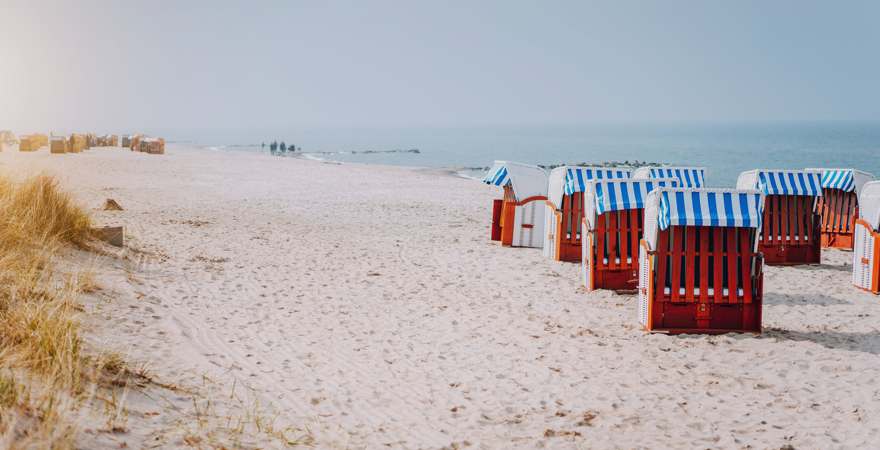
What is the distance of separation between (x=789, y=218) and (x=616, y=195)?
15.5 feet

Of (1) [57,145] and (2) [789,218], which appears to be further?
(1) [57,145]

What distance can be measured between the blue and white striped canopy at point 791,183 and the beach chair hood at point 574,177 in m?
2.35

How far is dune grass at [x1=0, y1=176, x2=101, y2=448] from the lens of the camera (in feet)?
11.2

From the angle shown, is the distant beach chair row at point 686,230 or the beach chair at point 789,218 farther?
the beach chair at point 789,218

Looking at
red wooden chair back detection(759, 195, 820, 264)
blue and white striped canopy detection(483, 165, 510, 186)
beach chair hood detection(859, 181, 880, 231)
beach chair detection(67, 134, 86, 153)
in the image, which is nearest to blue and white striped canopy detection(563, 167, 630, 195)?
blue and white striped canopy detection(483, 165, 510, 186)

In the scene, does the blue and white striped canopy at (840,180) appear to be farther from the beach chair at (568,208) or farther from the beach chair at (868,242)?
the beach chair at (568,208)

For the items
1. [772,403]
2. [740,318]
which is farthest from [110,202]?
[772,403]

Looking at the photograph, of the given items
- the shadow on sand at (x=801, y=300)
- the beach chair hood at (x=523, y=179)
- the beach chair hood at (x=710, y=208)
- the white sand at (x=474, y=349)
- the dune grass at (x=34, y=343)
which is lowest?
the white sand at (x=474, y=349)

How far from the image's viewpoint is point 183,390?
5059 millimetres

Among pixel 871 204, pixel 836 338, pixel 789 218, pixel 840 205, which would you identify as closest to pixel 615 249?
pixel 836 338

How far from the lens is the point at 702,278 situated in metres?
7.76

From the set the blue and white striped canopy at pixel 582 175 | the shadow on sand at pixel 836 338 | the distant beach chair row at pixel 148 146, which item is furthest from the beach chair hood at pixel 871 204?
the distant beach chair row at pixel 148 146

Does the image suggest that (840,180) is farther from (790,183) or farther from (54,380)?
(54,380)

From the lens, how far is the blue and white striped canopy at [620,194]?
375 inches
